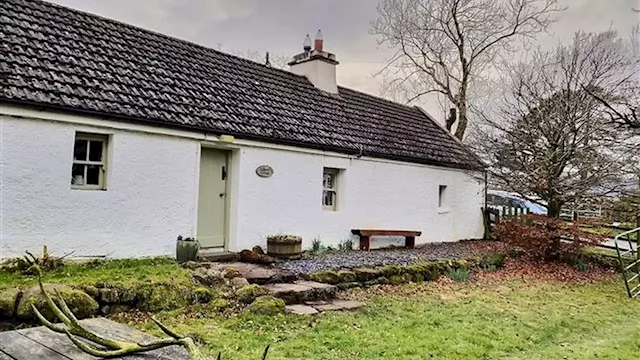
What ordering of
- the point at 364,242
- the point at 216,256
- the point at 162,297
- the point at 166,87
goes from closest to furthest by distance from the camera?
the point at 162,297, the point at 216,256, the point at 166,87, the point at 364,242

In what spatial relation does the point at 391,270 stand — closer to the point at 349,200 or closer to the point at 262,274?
the point at 262,274

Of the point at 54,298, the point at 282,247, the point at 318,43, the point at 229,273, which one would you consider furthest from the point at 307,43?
the point at 54,298

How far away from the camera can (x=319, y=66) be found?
1419cm

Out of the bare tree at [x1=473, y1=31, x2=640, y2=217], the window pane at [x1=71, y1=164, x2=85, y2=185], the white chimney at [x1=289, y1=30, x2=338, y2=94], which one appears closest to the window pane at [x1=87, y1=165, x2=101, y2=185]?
the window pane at [x1=71, y1=164, x2=85, y2=185]

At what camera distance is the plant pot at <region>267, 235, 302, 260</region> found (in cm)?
942

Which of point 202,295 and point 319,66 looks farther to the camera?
point 319,66

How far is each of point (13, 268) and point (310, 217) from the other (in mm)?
6010

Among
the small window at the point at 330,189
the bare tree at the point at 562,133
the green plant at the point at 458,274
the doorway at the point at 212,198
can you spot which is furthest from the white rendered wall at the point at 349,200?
the green plant at the point at 458,274

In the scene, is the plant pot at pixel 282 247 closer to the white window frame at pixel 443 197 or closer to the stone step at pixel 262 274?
the stone step at pixel 262 274

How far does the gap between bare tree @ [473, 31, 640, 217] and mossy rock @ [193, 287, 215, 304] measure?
9.18 meters

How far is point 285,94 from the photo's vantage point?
12312 millimetres

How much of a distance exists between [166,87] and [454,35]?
1608cm

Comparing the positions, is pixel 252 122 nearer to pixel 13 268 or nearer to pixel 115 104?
pixel 115 104

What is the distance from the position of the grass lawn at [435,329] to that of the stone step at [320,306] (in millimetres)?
174
